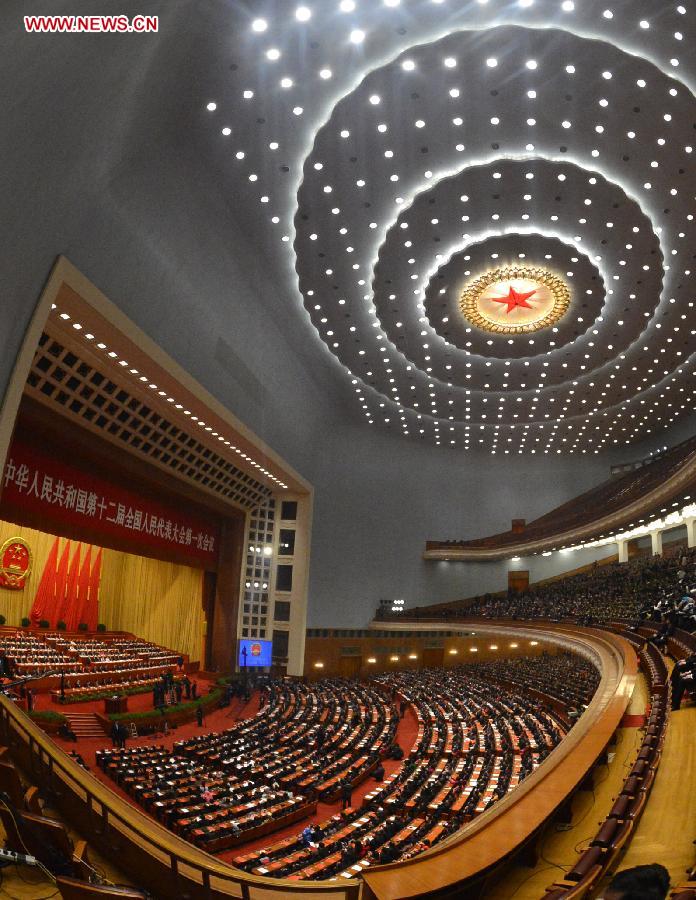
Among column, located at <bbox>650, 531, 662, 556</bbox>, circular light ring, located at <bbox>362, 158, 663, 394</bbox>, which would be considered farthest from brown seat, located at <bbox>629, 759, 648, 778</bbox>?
column, located at <bbox>650, 531, 662, 556</bbox>

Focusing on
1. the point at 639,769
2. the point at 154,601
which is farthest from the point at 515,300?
the point at 154,601

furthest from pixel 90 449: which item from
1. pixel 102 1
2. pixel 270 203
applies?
pixel 102 1

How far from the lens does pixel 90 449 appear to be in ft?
51.6

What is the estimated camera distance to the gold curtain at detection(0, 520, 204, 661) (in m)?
23.7

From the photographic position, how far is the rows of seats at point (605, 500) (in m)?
21.8

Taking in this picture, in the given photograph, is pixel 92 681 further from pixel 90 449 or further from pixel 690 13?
pixel 690 13

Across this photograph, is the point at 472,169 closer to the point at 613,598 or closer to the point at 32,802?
the point at 32,802

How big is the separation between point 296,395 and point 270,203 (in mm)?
8980

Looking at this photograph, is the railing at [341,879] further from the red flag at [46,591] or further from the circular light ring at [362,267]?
the red flag at [46,591]

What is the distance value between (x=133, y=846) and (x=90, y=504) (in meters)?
13.5

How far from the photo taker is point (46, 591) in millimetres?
20625

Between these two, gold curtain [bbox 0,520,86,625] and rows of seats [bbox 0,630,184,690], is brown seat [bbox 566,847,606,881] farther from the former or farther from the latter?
gold curtain [bbox 0,520,86,625]

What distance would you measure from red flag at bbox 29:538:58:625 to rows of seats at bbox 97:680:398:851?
881 cm

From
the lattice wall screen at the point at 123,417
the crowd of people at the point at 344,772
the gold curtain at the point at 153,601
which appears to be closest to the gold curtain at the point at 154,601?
the gold curtain at the point at 153,601
